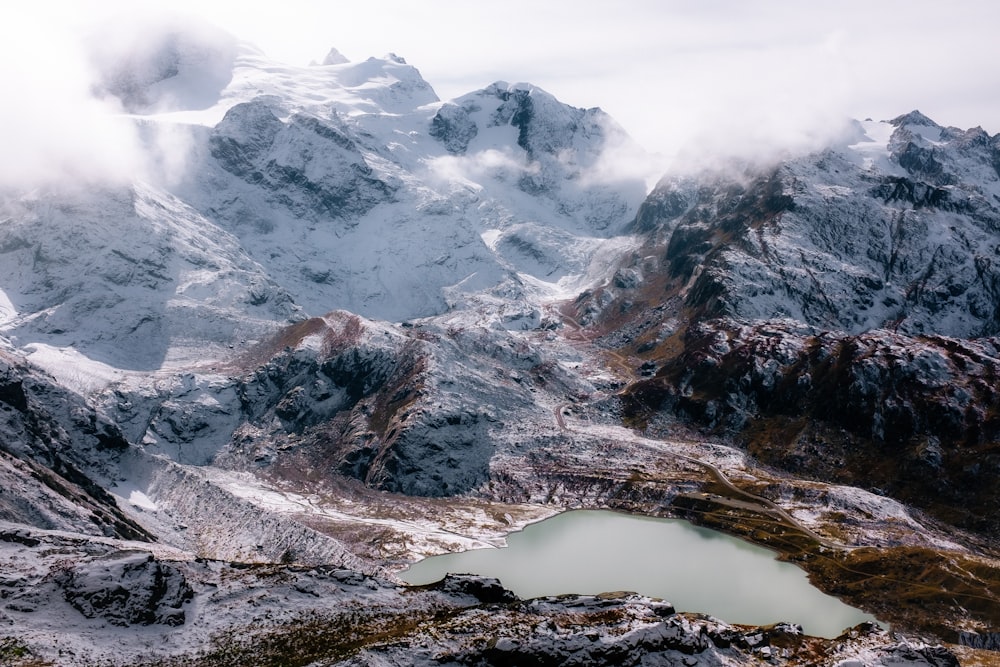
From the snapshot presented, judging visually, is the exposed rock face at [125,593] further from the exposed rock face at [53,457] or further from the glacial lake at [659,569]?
the glacial lake at [659,569]

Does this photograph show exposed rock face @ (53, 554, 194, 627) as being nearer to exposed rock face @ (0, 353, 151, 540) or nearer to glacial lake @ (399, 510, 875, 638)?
exposed rock face @ (0, 353, 151, 540)

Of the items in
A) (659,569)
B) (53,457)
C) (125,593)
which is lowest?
(659,569)

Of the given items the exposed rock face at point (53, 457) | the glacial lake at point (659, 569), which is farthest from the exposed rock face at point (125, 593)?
the glacial lake at point (659, 569)

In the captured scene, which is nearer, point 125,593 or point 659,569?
point 125,593

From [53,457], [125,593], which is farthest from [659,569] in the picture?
[53,457]

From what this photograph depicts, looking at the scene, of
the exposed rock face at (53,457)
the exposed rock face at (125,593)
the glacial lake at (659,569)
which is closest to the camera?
the exposed rock face at (125,593)

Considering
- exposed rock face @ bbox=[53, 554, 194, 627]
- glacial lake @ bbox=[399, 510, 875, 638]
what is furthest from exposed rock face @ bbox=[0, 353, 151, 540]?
glacial lake @ bbox=[399, 510, 875, 638]

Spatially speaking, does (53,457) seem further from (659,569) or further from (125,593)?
(659,569)

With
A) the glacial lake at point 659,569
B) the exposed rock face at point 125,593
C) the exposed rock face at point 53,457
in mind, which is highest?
the exposed rock face at point 125,593
